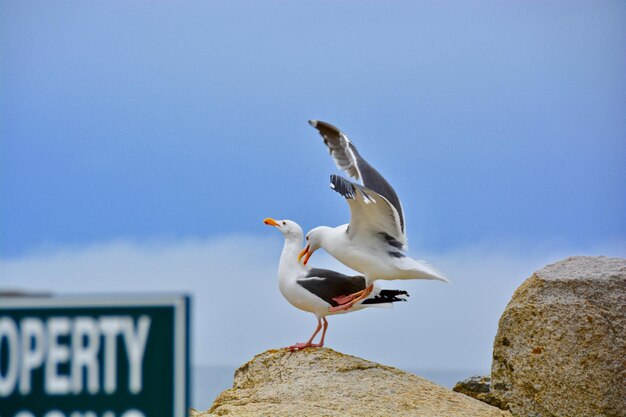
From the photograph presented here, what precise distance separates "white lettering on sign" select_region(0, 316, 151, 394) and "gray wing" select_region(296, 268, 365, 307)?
5.27 metres

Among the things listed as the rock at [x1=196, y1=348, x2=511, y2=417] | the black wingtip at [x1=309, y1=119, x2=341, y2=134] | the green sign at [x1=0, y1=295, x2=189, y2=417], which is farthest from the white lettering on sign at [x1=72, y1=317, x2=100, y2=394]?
Result: the black wingtip at [x1=309, y1=119, x2=341, y2=134]

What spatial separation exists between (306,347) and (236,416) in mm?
1272

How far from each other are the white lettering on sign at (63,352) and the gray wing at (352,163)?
5372 mm

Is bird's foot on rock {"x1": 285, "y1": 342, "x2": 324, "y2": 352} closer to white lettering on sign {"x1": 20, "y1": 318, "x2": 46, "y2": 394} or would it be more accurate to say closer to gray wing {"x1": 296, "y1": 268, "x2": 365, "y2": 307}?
gray wing {"x1": 296, "y1": 268, "x2": 365, "y2": 307}

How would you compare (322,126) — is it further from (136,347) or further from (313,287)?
(136,347)

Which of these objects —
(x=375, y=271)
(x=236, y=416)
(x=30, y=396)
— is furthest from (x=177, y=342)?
(x=375, y=271)

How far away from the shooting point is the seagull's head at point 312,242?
714 cm

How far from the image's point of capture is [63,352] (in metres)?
1.67

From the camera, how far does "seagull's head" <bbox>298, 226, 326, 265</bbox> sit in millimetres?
7145

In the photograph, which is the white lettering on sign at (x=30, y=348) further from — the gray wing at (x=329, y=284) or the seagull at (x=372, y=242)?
the gray wing at (x=329, y=284)

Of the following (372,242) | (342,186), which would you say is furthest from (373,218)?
(342,186)

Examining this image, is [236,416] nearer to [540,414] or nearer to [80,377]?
[540,414]

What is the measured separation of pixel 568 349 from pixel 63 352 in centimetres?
549

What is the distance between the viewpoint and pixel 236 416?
5.98m
